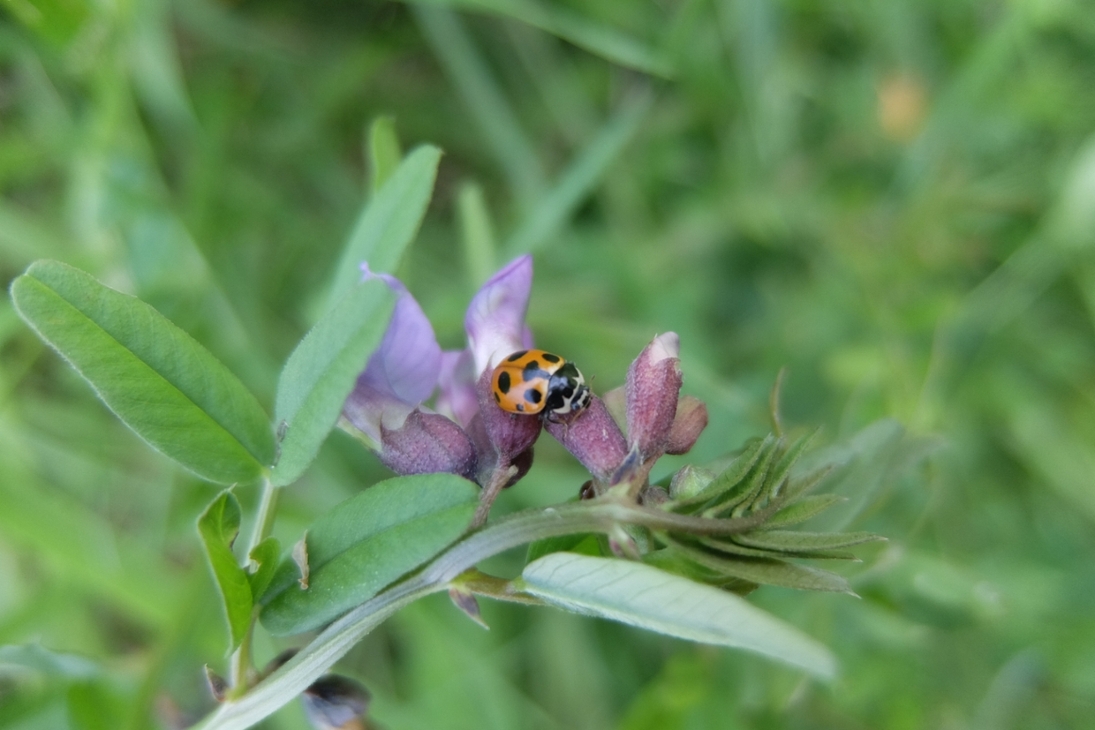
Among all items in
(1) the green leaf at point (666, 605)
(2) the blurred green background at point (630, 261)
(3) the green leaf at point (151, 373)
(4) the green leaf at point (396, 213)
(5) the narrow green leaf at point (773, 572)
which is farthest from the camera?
(2) the blurred green background at point (630, 261)

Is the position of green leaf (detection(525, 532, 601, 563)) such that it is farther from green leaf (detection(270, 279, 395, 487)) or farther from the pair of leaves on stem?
green leaf (detection(270, 279, 395, 487))

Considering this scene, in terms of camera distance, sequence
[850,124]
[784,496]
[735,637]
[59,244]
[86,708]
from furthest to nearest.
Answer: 1. [850,124]
2. [59,244]
3. [86,708]
4. [784,496]
5. [735,637]

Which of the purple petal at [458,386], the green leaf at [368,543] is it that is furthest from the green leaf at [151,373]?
the purple petal at [458,386]

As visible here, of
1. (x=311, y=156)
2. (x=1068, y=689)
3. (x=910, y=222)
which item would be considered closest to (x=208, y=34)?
(x=311, y=156)

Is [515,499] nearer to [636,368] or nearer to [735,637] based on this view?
[636,368]

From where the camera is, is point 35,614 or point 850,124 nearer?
point 35,614

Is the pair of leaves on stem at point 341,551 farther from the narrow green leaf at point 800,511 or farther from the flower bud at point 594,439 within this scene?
the narrow green leaf at point 800,511
